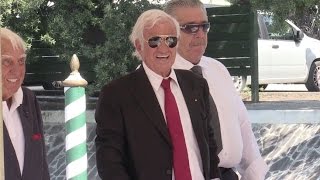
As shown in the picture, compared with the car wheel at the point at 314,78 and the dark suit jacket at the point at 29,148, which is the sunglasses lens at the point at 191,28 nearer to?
the dark suit jacket at the point at 29,148

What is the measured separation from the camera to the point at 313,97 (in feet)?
42.3

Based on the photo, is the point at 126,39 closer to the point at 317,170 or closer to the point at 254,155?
the point at 317,170

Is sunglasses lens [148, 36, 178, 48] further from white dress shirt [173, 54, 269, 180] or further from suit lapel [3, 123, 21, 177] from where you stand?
suit lapel [3, 123, 21, 177]

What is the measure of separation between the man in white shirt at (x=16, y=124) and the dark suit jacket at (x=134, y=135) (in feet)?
1.00

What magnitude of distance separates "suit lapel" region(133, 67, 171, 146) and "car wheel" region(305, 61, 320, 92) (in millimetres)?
11602

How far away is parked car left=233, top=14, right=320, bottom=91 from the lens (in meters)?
13.5

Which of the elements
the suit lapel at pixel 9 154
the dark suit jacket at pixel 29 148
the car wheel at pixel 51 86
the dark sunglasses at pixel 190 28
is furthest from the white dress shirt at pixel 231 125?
the car wheel at pixel 51 86

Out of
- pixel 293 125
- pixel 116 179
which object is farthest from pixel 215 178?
pixel 293 125

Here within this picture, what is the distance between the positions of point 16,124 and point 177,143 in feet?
2.39

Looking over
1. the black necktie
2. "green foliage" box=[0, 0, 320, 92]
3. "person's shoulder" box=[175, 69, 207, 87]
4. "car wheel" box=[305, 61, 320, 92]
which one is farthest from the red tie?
"car wheel" box=[305, 61, 320, 92]

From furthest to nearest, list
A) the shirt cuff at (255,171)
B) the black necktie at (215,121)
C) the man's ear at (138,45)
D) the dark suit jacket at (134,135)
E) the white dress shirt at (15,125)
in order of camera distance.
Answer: the shirt cuff at (255,171) → the black necktie at (215,121) → the man's ear at (138,45) → the white dress shirt at (15,125) → the dark suit jacket at (134,135)

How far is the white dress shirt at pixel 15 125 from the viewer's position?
3025 millimetres

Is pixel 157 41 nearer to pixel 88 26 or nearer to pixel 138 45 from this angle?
pixel 138 45

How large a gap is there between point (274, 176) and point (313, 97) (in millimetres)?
A: 5621
